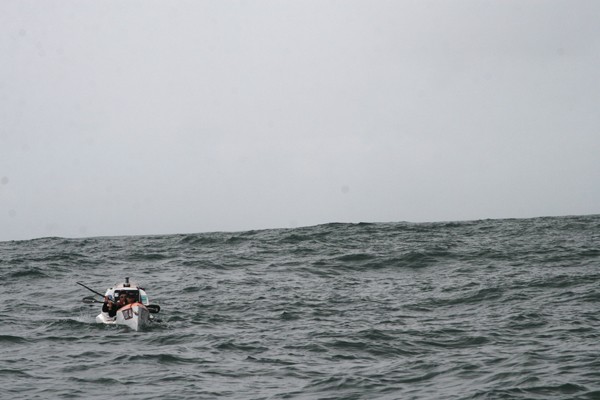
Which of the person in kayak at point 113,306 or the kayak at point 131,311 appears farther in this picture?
the person in kayak at point 113,306

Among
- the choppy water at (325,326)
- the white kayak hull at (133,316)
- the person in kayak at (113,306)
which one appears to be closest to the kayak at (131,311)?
the white kayak hull at (133,316)

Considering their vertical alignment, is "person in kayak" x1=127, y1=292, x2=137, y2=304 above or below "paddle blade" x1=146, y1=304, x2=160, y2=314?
above

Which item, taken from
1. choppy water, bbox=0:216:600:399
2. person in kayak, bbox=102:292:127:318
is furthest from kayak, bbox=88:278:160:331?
choppy water, bbox=0:216:600:399

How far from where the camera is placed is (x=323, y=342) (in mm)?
22484

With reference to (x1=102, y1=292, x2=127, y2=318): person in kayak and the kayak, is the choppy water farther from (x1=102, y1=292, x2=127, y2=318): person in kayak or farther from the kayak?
(x1=102, y1=292, x2=127, y2=318): person in kayak

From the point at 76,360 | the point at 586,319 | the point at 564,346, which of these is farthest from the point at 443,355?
the point at 76,360

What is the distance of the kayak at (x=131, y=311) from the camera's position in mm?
25688

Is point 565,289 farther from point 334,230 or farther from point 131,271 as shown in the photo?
point 334,230

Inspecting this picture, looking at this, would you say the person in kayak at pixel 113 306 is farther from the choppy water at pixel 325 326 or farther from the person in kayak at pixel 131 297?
the choppy water at pixel 325 326

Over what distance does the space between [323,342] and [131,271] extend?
74.0ft

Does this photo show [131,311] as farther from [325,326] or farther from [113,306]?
[325,326]

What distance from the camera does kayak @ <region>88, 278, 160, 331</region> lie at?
25688mm

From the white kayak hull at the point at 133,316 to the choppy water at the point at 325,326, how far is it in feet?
1.16

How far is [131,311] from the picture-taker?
26.0 m
